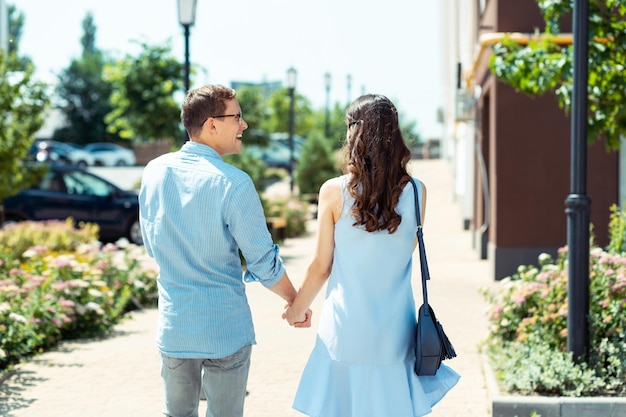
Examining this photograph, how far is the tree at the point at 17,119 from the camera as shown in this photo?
12789mm

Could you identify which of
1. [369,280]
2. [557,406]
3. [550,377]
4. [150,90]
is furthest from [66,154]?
[369,280]

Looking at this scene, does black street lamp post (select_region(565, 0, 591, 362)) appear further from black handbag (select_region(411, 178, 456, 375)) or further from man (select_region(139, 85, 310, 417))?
man (select_region(139, 85, 310, 417))

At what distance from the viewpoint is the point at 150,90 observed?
29.9 metres

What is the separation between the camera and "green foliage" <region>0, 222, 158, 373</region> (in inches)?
298

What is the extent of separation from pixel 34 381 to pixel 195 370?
140 inches

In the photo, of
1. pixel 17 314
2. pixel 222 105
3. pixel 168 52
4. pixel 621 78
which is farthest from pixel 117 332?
pixel 168 52

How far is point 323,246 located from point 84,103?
67460 mm

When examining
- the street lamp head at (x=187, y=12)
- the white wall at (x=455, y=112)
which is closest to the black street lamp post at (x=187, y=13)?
the street lamp head at (x=187, y=12)

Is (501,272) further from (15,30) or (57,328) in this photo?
(15,30)

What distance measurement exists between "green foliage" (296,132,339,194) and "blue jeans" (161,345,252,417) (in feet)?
88.1

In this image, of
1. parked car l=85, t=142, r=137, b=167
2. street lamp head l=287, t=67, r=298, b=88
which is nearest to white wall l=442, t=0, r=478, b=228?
street lamp head l=287, t=67, r=298, b=88

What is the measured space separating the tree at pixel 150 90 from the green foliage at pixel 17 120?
15.8m

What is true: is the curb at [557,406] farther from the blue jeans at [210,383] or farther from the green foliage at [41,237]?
the green foliage at [41,237]

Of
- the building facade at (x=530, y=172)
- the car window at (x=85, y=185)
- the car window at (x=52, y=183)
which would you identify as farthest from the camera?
the car window at (x=52, y=183)
